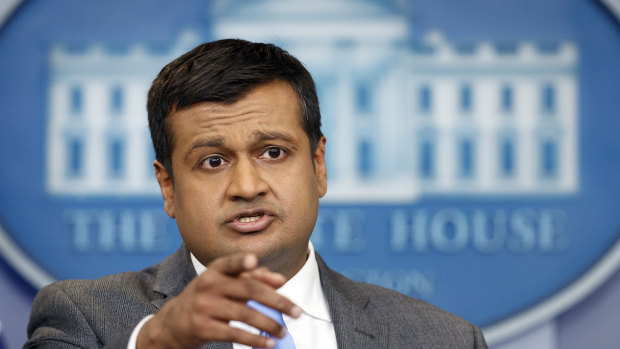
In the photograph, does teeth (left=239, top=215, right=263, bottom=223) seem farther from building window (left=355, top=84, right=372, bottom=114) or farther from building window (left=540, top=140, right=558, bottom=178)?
building window (left=540, top=140, right=558, bottom=178)

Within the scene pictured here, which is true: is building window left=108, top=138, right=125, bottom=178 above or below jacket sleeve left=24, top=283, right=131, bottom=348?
above

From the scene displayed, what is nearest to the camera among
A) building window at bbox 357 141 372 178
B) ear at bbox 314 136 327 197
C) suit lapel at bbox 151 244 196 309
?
suit lapel at bbox 151 244 196 309

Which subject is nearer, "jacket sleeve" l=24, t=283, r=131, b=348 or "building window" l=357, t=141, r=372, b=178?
"jacket sleeve" l=24, t=283, r=131, b=348

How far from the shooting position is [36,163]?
2.77 metres

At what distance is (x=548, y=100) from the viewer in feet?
9.12

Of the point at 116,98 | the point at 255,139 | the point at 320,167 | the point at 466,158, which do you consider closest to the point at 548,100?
the point at 466,158

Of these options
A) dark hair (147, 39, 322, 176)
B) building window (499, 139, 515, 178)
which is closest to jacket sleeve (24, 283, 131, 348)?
dark hair (147, 39, 322, 176)

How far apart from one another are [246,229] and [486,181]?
53.5 inches

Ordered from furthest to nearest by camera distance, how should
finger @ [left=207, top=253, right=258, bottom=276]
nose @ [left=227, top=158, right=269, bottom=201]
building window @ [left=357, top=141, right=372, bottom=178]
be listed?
building window @ [left=357, top=141, right=372, bottom=178] < nose @ [left=227, top=158, right=269, bottom=201] < finger @ [left=207, top=253, right=258, bottom=276]

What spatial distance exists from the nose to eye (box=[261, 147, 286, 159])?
0.06 metres

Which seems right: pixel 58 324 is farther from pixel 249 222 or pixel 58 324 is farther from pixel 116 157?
pixel 116 157

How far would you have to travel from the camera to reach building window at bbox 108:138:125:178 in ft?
9.08

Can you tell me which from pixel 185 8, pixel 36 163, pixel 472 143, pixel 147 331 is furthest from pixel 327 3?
pixel 147 331

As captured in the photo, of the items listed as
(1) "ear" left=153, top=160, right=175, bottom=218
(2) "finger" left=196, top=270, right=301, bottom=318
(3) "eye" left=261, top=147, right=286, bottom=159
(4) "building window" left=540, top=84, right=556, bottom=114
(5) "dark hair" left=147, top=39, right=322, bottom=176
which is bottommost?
(2) "finger" left=196, top=270, right=301, bottom=318
